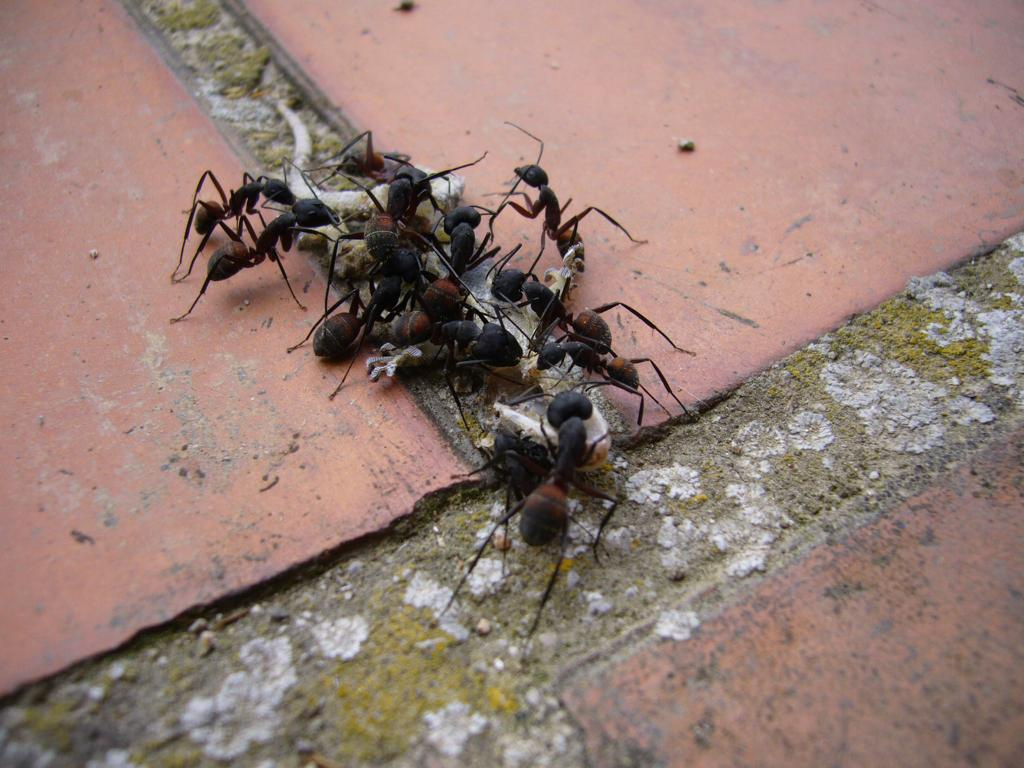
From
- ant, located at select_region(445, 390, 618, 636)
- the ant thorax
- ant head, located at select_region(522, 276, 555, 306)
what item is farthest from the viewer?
ant head, located at select_region(522, 276, 555, 306)

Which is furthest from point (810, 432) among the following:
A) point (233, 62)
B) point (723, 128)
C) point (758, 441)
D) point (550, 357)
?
point (233, 62)

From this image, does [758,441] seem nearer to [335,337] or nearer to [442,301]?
[442,301]

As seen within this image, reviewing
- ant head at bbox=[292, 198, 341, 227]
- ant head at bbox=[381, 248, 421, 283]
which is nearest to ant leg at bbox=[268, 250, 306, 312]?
ant head at bbox=[292, 198, 341, 227]

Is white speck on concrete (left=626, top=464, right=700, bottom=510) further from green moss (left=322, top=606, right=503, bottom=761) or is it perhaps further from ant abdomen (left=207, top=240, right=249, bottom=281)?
ant abdomen (left=207, top=240, right=249, bottom=281)

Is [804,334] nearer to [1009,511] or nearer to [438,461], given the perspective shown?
[1009,511]

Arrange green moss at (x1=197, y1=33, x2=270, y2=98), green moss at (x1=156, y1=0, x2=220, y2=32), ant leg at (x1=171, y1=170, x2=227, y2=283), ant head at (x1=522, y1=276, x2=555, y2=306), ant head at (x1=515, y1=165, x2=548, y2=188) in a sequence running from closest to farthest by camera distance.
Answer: ant head at (x1=522, y1=276, x2=555, y2=306) < ant leg at (x1=171, y1=170, x2=227, y2=283) < ant head at (x1=515, y1=165, x2=548, y2=188) < green moss at (x1=197, y1=33, x2=270, y2=98) < green moss at (x1=156, y1=0, x2=220, y2=32)

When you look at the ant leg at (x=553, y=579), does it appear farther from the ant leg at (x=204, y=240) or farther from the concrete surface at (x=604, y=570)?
the ant leg at (x=204, y=240)

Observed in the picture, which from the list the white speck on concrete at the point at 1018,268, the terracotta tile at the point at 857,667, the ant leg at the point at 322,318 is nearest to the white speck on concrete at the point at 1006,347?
the white speck on concrete at the point at 1018,268

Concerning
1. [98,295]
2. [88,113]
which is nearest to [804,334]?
[98,295]
